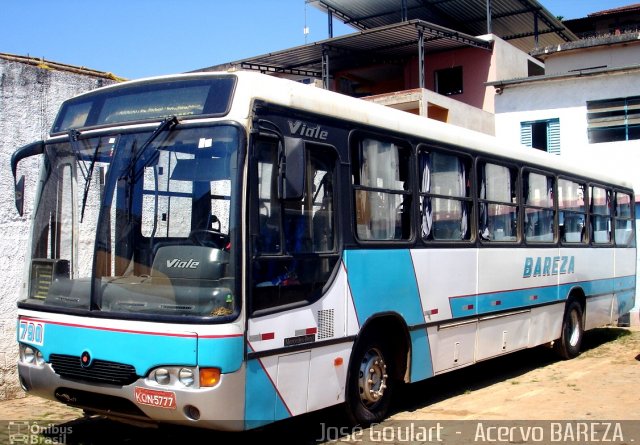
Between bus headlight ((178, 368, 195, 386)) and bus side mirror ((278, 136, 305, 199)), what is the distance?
4.76 feet

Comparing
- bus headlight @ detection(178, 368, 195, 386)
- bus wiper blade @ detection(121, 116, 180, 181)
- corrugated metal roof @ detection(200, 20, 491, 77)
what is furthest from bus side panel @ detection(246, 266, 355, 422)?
corrugated metal roof @ detection(200, 20, 491, 77)

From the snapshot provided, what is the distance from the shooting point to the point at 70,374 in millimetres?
5684

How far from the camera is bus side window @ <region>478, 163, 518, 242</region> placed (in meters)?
8.95

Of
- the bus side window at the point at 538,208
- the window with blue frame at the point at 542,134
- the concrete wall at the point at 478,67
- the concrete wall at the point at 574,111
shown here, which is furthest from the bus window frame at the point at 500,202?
the concrete wall at the point at 478,67

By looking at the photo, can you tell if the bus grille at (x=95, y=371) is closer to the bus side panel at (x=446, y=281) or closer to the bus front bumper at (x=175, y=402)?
the bus front bumper at (x=175, y=402)

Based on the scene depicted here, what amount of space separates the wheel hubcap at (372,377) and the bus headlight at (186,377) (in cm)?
208

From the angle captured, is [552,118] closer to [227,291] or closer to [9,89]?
[9,89]

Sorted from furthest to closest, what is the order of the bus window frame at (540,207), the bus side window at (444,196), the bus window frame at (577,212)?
the bus window frame at (577,212) → the bus window frame at (540,207) → the bus side window at (444,196)

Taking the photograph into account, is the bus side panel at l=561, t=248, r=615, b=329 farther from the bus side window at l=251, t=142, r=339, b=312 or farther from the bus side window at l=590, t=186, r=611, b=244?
the bus side window at l=251, t=142, r=339, b=312

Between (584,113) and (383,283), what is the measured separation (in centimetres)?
1639

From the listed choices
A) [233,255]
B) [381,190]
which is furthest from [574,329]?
[233,255]

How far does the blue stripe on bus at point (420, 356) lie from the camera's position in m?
7.42

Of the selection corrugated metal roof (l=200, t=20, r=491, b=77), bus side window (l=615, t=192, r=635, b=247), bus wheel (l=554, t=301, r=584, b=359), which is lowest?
bus wheel (l=554, t=301, r=584, b=359)

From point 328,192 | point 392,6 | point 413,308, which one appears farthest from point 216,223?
point 392,6
